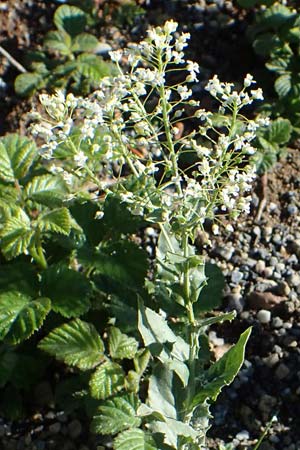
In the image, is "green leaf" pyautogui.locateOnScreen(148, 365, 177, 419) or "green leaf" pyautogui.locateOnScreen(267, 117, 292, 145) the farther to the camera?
"green leaf" pyautogui.locateOnScreen(267, 117, 292, 145)

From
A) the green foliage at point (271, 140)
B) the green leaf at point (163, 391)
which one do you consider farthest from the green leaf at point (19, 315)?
the green foliage at point (271, 140)

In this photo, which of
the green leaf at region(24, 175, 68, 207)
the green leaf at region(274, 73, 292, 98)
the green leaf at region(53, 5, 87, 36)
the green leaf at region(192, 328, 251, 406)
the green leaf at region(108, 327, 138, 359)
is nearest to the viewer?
the green leaf at region(192, 328, 251, 406)

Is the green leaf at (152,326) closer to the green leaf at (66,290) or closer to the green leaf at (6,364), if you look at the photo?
the green leaf at (66,290)

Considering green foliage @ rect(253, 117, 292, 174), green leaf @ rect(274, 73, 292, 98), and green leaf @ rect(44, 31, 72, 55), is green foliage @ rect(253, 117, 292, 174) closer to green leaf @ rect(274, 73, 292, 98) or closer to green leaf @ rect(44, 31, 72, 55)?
green leaf @ rect(274, 73, 292, 98)

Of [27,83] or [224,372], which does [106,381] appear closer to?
[224,372]

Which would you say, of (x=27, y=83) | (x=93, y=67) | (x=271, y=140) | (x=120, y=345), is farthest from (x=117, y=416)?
(x=27, y=83)

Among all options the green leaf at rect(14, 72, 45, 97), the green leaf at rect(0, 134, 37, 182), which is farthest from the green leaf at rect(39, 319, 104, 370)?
the green leaf at rect(14, 72, 45, 97)

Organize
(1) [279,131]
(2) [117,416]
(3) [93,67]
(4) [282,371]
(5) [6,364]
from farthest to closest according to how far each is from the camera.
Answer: (3) [93,67]
(1) [279,131]
(4) [282,371]
(5) [6,364]
(2) [117,416]

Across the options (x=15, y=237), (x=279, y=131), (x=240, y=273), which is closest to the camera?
(x=15, y=237)
